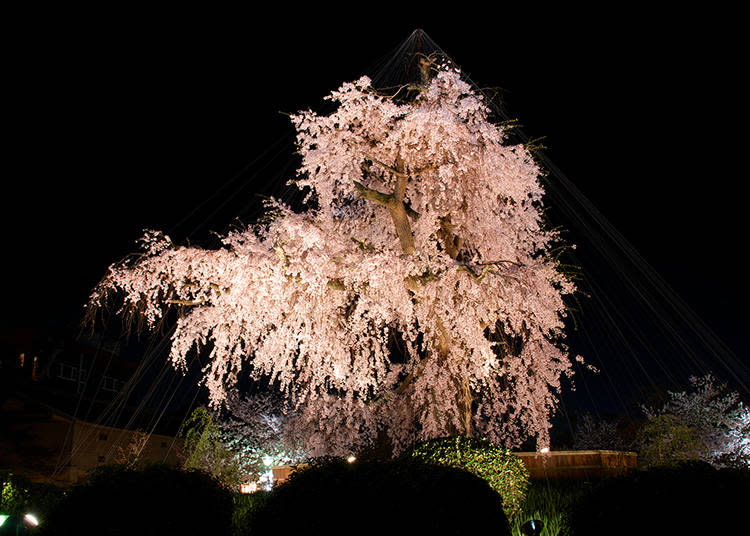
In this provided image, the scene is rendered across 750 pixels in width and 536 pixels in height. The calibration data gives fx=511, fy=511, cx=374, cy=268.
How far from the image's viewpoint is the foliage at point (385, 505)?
4.41 meters

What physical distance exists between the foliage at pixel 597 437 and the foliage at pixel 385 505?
21591 mm

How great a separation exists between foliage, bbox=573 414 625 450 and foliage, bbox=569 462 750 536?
21.1m

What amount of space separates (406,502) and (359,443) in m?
10.6

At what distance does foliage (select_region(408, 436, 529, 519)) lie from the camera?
276 inches

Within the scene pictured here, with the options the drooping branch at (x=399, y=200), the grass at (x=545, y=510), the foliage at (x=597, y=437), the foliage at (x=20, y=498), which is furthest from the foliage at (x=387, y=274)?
the foliage at (x=597, y=437)

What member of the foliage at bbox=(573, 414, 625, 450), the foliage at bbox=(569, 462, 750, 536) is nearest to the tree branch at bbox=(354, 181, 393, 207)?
the foliage at bbox=(569, 462, 750, 536)

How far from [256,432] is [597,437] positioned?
1691 cm

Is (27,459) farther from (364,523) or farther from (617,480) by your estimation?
(617,480)

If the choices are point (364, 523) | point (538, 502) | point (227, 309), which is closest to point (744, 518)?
point (364, 523)

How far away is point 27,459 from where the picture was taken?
20.7m

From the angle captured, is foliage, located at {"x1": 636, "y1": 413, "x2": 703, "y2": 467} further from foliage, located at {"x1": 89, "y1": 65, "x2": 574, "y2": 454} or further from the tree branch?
the tree branch

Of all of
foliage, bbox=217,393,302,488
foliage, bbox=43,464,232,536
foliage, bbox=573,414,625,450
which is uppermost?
foliage, bbox=573,414,625,450

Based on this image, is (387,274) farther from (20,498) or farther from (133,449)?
(133,449)

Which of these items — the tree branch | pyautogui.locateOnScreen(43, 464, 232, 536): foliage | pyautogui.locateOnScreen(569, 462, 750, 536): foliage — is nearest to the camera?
pyautogui.locateOnScreen(569, 462, 750, 536): foliage
